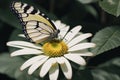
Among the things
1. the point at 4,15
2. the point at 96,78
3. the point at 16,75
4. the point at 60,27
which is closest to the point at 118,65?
the point at 96,78

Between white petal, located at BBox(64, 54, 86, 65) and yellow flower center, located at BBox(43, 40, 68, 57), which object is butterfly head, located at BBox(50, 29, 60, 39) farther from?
white petal, located at BBox(64, 54, 86, 65)

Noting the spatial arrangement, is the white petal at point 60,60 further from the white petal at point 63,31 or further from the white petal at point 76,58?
the white petal at point 63,31

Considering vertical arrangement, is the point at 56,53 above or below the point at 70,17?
above

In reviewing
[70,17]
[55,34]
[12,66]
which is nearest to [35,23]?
[55,34]

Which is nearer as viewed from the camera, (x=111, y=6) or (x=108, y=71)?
(x=111, y=6)

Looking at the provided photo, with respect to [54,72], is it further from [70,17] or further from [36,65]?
[70,17]

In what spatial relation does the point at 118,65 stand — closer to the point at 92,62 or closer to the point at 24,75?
the point at 92,62
